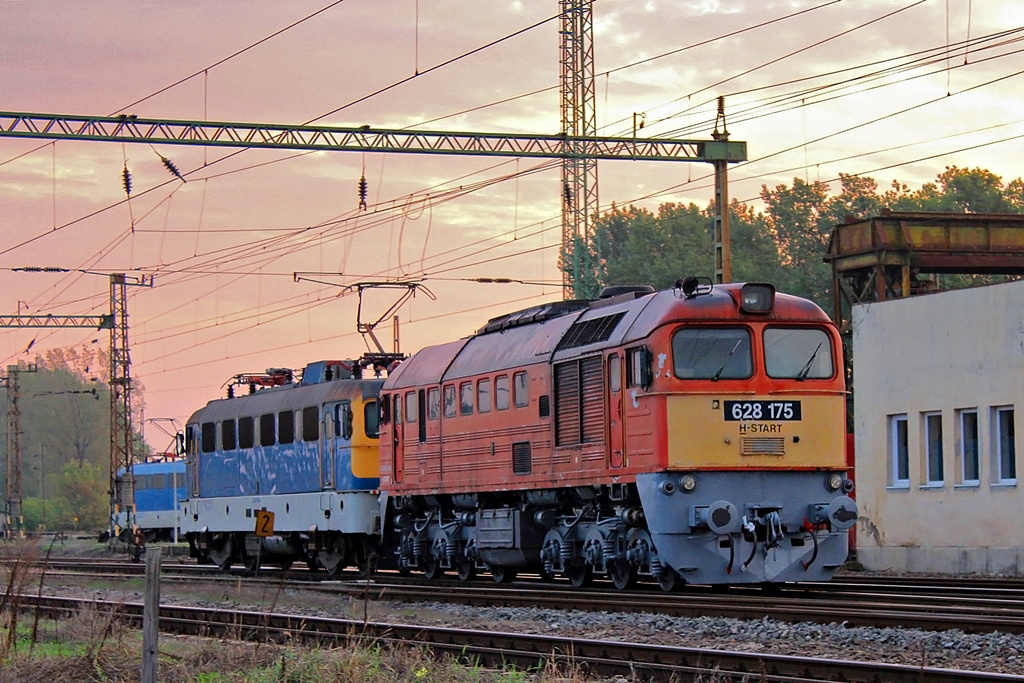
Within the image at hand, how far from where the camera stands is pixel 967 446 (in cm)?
2761

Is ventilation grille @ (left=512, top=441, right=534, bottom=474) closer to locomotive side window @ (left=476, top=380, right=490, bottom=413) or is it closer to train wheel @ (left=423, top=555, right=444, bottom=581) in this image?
locomotive side window @ (left=476, top=380, right=490, bottom=413)

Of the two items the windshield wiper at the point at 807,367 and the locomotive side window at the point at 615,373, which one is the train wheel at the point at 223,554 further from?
the windshield wiper at the point at 807,367

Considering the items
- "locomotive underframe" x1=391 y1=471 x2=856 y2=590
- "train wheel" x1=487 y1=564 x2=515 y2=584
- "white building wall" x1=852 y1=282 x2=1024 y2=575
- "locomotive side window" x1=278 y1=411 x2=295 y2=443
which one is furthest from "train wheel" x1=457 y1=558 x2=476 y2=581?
"white building wall" x1=852 y1=282 x2=1024 y2=575

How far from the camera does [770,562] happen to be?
19.5 metres

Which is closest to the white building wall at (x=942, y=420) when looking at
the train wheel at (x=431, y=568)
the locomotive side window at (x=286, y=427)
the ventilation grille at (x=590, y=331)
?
the train wheel at (x=431, y=568)

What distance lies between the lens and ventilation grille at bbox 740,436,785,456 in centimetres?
1978

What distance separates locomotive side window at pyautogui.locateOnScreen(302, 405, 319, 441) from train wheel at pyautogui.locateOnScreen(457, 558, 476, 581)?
5.72 m

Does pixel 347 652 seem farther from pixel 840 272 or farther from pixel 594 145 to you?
pixel 840 272

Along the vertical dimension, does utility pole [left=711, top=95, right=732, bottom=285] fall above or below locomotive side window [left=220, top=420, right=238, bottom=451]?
above

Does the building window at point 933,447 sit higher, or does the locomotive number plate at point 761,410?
the locomotive number plate at point 761,410

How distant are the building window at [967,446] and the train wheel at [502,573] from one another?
324 inches

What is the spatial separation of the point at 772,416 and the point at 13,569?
364 inches

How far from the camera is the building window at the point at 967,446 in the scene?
90.1ft

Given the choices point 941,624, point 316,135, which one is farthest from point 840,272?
point 941,624
